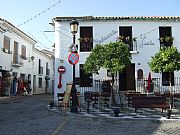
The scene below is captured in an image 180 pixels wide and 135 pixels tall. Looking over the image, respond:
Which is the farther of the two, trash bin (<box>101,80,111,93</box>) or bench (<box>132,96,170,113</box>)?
trash bin (<box>101,80,111,93</box>)

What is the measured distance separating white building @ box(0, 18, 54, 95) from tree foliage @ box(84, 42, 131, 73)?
1325cm

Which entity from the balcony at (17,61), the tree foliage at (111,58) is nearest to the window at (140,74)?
the tree foliage at (111,58)

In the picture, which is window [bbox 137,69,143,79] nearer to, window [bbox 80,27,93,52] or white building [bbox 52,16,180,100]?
white building [bbox 52,16,180,100]

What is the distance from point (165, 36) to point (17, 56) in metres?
16.5

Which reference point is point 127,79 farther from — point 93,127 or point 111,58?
point 93,127

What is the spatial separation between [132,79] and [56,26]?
19.5 feet

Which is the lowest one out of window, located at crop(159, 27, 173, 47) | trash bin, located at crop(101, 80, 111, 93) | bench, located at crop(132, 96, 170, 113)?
bench, located at crop(132, 96, 170, 113)

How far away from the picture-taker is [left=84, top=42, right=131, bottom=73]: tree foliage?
13.4m

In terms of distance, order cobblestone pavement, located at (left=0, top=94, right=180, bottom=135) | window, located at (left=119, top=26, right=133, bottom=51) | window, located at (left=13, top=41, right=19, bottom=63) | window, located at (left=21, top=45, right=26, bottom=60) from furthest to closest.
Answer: window, located at (left=21, top=45, right=26, bottom=60) < window, located at (left=13, top=41, right=19, bottom=63) < window, located at (left=119, top=26, right=133, bottom=51) < cobblestone pavement, located at (left=0, top=94, right=180, bottom=135)

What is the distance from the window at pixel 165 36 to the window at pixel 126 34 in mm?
1929

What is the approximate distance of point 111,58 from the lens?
13633mm

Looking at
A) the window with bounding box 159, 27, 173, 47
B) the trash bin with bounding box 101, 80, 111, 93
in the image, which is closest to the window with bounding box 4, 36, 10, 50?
the trash bin with bounding box 101, 80, 111, 93

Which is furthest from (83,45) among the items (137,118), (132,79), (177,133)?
(177,133)

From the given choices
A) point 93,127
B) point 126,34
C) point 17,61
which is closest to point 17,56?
point 17,61
